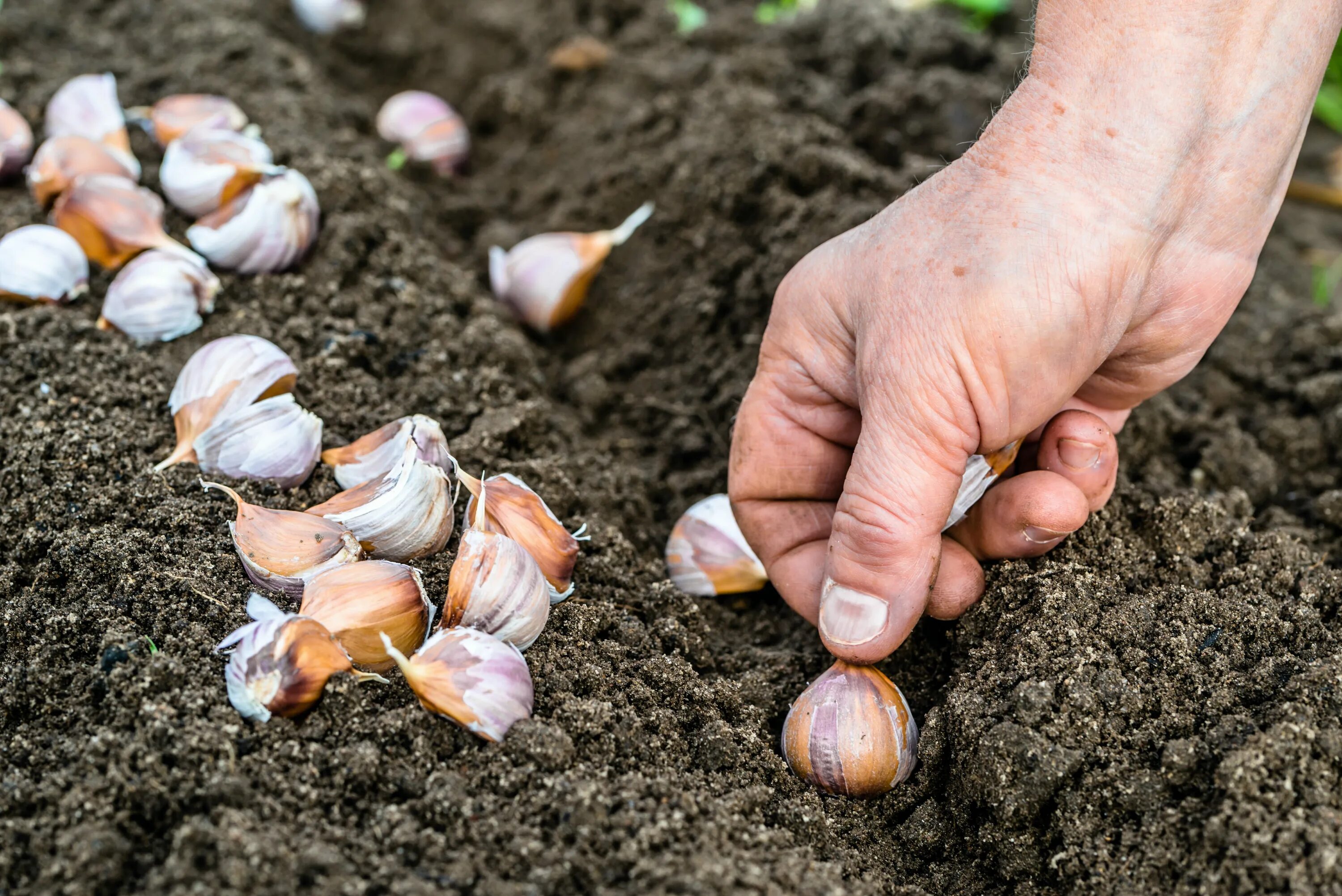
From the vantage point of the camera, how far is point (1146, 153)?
160 centimetres

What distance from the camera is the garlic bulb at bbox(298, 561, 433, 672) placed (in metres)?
1.52

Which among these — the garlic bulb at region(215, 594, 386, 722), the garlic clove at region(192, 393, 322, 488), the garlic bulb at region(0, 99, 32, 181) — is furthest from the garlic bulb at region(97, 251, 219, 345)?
the garlic bulb at region(215, 594, 386, 722)

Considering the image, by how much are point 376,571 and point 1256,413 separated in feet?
6.37

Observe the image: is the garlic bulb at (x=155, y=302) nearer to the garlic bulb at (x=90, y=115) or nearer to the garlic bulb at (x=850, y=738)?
the garlic bulb at (x=90, y=115)

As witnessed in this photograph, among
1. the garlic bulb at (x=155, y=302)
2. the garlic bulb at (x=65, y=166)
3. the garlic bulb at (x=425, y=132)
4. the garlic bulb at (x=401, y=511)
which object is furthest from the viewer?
the garlic bulb at (x=425, y=132)

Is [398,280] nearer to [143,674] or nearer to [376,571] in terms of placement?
[376,571]

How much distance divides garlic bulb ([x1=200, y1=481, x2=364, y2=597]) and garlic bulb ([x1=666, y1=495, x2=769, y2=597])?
23.3 inches

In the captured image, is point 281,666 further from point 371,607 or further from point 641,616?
point 641,616

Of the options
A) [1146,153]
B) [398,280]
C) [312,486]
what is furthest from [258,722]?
[1146,153]

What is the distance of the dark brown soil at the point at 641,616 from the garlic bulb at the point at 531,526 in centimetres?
7

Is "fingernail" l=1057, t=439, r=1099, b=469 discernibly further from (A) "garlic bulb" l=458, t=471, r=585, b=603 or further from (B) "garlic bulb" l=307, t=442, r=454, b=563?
(B) "garlic bulb" l=307, t=442, r=454, b=563

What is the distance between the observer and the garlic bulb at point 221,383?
1.88 metres

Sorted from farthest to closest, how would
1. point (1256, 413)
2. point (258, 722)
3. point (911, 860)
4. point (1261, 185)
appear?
point (1256, 413) → point (1261, 185) → point (911, 860) → point (258, 722)

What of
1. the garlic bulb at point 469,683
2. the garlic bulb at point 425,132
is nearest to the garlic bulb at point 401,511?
the garlic bulb at point 469,683
